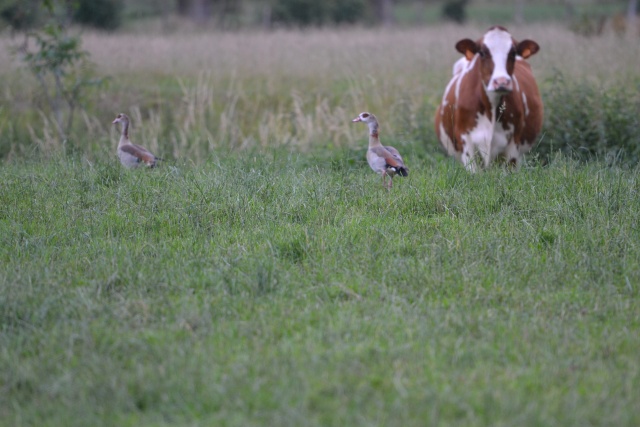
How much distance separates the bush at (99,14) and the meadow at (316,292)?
24848 mm

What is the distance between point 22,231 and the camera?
6.23m

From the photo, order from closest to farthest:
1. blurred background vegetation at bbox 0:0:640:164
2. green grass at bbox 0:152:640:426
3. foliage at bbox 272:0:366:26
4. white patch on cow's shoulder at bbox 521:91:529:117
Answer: green grass at bbox 0:152:640:426 < white patch on cow's shoulder at bbox 521:91:529:117 < blurred background vegetation at bbox 0:0:640:164 < foliage at bbox 272:0:366:26

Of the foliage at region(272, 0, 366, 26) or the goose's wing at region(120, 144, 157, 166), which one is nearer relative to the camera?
the goose's wing at region(120, 144, 157, 166)

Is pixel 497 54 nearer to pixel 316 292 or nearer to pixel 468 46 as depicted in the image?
pixel 468 46

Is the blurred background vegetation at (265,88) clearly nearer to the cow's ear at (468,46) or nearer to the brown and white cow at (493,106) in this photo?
the brown and white cow at (493,106)

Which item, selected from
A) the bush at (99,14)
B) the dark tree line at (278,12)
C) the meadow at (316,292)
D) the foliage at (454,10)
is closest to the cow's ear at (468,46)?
the meadow at (316,292)

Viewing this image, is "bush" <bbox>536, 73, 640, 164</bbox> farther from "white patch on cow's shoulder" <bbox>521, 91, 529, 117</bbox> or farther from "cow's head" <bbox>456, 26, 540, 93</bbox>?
"cow's head" <bbox>456, 26, 540, 93</bbox>

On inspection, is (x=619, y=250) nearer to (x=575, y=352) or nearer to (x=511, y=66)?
(x=575, y=352)

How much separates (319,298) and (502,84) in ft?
12.9

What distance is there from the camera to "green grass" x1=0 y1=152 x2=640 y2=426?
3906 mm

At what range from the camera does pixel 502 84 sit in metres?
8.07

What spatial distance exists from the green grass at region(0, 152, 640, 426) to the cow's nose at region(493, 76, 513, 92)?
0.97 m

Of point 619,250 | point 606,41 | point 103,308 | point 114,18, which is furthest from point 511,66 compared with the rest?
point 114,18

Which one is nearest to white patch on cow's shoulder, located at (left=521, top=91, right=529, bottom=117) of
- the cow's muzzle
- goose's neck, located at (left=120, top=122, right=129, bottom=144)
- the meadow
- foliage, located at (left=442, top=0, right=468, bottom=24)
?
the cow's muzzle
